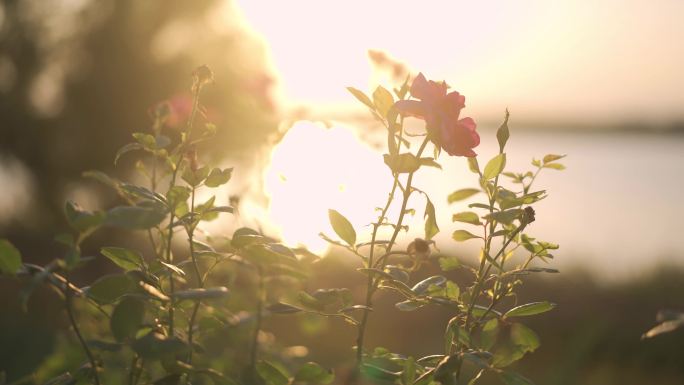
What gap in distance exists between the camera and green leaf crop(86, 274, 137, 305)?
0.95 metres

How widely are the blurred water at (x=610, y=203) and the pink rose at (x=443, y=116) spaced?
3.45m

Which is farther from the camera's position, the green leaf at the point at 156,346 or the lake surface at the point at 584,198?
the lake surface at the point at 584,198

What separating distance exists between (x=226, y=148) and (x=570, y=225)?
2.98 meters

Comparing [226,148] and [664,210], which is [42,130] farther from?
[664,210]

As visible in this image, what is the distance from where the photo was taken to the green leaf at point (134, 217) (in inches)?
32.5

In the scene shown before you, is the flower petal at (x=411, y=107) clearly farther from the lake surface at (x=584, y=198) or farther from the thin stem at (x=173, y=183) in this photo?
the lake surface at (x=584, y=198)

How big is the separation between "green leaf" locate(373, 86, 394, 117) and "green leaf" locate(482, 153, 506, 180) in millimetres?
140

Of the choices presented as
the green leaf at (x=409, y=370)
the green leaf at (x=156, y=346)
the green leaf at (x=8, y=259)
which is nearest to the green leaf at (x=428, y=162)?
the green leaf at (x=409, y=370)

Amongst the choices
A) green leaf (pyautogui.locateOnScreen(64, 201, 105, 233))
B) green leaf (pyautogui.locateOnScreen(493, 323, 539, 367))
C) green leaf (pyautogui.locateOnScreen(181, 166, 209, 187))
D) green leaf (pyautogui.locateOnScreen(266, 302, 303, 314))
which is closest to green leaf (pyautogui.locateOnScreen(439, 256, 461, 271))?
green leaf (pyautogui.locateOnScreen(493, 323, 539, 367))

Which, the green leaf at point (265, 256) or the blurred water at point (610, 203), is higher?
the blurred water at point (610, 203)

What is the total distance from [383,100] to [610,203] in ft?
17.6

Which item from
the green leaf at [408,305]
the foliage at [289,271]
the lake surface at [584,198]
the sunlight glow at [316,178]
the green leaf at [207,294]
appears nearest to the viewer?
the green leaf at [207,294]

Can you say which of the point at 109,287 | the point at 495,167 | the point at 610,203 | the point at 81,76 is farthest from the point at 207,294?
the point at 610,203

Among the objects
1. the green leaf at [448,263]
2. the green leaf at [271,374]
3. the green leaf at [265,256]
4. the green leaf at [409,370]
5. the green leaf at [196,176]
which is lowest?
the green leaf at [271,374]
